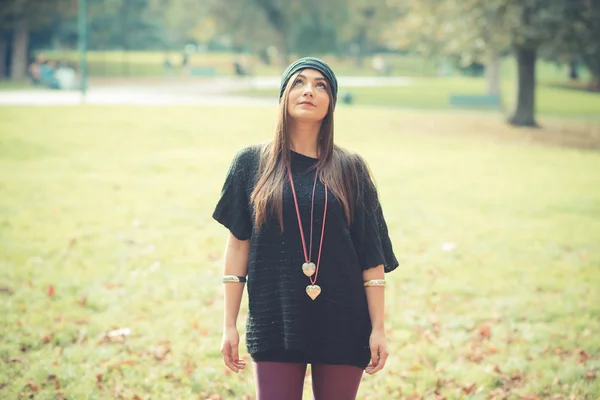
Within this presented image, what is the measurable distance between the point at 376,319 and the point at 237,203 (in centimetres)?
69

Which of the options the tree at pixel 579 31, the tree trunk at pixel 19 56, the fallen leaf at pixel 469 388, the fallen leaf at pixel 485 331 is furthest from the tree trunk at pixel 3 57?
the fallen leaf at pixel 469 388

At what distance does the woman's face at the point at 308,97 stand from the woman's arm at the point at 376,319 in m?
0.63

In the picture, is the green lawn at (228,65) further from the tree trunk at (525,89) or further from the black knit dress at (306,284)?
the black knit dress at (306,284)

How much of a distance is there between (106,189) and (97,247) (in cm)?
375

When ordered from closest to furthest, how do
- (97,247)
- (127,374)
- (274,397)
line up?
(274,397), (127,374), (97,247)

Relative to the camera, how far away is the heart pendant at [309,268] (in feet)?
9.37

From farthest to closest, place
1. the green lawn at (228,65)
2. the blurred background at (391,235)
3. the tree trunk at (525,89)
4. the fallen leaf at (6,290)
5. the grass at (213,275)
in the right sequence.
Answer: the green lawn at (228,65) < the tree trunk at (525,89) < the fallen leaf at (6,290) < the blurred background at (391,235) < the grass at (213,275)

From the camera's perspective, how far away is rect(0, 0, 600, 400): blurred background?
544 centimetres

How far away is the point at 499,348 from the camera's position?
19.6 feet

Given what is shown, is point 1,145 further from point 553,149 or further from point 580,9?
point 580,9

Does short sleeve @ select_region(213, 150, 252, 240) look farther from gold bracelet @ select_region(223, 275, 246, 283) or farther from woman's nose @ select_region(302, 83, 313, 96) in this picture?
woman's nose @ select_region(302, 83, 313, 96)

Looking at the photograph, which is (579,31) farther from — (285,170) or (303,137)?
(285,170)

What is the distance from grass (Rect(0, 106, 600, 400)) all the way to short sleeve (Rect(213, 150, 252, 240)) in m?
2.27

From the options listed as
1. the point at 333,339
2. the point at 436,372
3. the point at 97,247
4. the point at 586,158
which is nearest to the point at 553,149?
the point at 586,158
